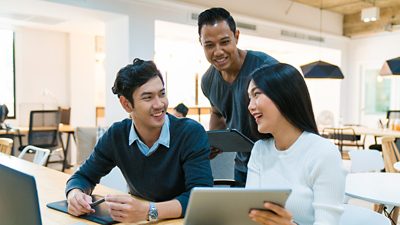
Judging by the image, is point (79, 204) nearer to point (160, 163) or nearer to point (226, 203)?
point (160, 163)

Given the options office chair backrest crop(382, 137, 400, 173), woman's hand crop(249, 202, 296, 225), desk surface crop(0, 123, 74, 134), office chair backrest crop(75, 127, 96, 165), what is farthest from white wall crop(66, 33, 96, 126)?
woman's hand crop(249, 202, 296, 225)

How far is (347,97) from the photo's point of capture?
8.73m

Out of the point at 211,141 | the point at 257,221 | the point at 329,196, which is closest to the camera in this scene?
the point at 257,221

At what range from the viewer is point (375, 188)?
2.22 metres

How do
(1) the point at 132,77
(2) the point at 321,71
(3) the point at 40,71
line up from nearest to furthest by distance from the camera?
(1) the point at 132,77 < (2) the point at 321,71 < (3) the point at 40,71

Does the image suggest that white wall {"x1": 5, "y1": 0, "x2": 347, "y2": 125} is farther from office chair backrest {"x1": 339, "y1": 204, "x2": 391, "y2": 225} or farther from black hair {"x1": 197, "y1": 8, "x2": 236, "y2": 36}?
office chair backrest {"x1": 339, "y1": 204, "x2": 391, "y2": 225}

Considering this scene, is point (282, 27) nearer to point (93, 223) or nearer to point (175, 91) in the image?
point (175, 91)

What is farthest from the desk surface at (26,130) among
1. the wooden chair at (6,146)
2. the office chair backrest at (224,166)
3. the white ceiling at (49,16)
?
the office chair backrest at (224,166)

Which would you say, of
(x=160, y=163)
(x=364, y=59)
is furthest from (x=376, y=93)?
(x=160, y=163)

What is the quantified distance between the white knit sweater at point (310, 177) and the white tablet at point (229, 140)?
24cm

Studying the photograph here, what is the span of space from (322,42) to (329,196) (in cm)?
709

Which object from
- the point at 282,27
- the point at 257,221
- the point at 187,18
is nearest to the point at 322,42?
the point at 282,27

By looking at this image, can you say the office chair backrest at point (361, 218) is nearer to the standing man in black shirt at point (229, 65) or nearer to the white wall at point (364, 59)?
the standing man in black shirt at point (229, 65)

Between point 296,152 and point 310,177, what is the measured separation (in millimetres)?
111
